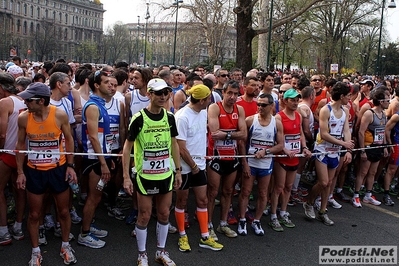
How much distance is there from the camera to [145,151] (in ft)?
12.9

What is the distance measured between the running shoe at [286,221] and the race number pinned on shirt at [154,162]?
2405 mm

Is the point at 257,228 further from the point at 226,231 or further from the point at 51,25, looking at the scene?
the point at 51,25

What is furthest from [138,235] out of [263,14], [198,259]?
[263,14]

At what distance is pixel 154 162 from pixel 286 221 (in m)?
2.56

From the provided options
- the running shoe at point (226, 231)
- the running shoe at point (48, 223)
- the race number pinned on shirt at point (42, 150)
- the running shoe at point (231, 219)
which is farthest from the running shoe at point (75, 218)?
the running shoe at point (231, 219)

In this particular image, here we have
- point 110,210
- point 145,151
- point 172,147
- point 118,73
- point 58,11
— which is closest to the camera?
point 145,151

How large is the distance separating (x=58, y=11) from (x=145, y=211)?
125 m

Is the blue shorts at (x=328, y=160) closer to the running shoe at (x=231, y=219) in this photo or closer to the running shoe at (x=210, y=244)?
the running shoe at (x=231, y=219)

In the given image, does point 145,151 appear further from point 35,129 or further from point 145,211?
point 35,129

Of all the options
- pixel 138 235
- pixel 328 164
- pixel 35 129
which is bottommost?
pixel 138 235

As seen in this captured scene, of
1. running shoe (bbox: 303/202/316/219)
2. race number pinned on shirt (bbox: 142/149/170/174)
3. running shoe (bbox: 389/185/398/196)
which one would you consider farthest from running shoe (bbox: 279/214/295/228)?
running shoe (bbox: 389/185/398/196)

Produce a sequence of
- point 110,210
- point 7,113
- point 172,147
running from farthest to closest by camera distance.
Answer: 1. point 110,210
2. point 7,113
3. point 172,147

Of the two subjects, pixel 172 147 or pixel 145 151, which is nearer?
pixel 145 151

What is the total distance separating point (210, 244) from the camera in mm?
4707
